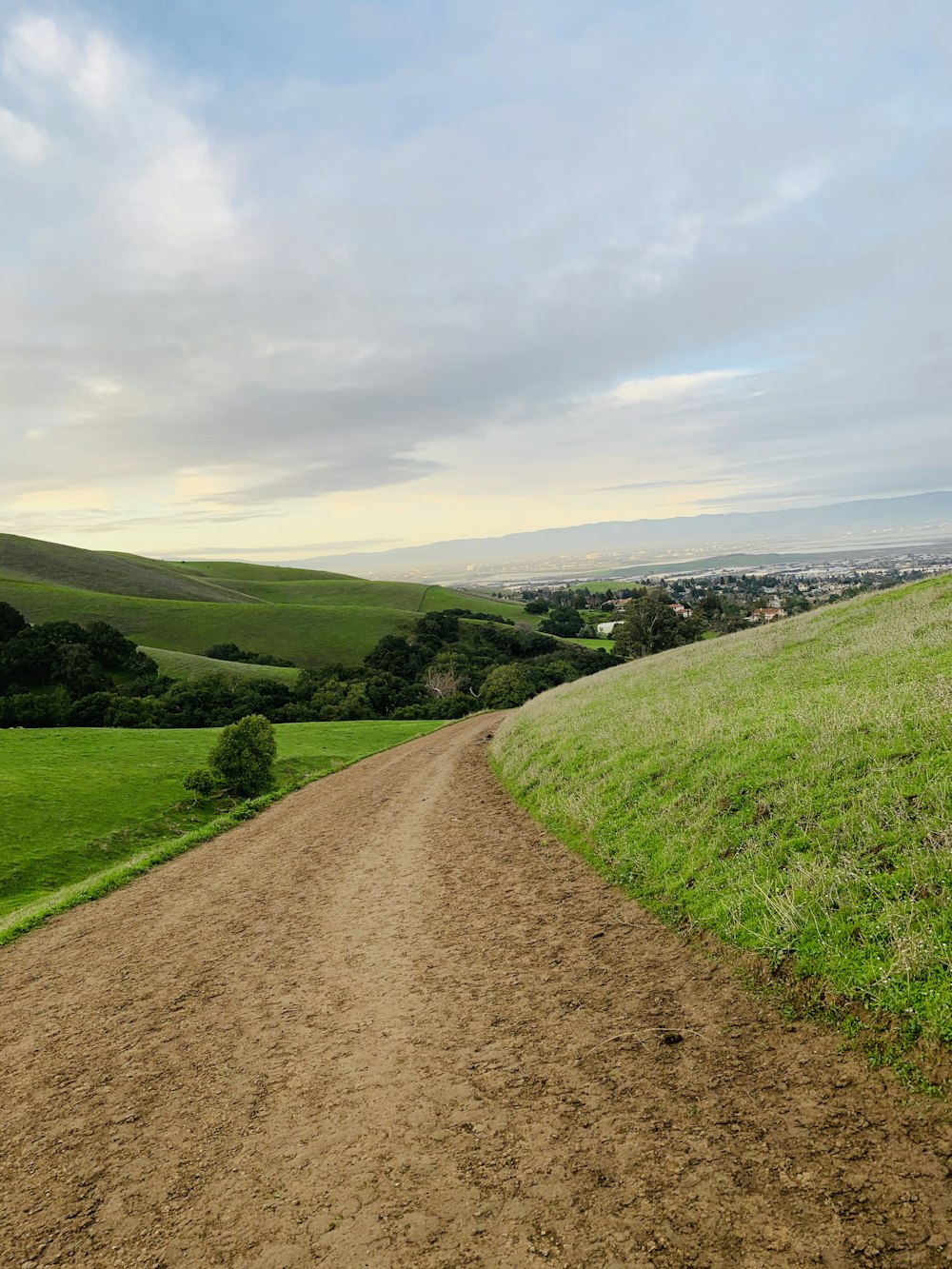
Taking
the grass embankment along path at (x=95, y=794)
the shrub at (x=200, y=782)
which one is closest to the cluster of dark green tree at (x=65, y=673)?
the grass embankment along path at (x=95, y=794)

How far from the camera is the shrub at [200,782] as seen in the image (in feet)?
97.7

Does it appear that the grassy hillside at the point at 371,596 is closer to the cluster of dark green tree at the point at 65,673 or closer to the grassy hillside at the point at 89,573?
the grassy hillside at the point at 89,573

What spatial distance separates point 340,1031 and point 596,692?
23339 millimetres

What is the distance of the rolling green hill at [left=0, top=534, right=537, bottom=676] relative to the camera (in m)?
108

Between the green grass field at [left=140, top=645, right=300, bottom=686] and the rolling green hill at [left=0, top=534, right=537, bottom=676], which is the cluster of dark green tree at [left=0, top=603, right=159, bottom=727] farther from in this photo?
the rolling green hill at [left=0, top=534, right=537, bottom=676]

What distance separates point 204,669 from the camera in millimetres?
76688

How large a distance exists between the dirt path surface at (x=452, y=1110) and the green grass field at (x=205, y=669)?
220 ft

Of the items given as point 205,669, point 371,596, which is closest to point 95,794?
point 205,669

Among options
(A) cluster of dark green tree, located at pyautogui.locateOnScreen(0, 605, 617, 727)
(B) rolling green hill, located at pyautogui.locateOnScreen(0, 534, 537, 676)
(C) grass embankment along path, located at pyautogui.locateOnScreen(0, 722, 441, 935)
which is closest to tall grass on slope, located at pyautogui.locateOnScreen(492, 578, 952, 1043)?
(C) grass embankment along path, located at pyautogui.locateOnScreen(0, 722, 441, 935)

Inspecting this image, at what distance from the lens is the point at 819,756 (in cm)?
1114

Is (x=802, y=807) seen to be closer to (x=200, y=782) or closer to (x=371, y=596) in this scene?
(x=200, y=782)

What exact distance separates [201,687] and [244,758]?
36.6 meters

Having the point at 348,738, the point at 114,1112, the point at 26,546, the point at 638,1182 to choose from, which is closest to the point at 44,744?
the point at 348,738

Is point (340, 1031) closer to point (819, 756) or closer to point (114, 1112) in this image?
point (114, 1112)
